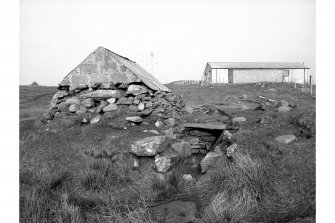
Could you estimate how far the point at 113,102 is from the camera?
26.9 ft

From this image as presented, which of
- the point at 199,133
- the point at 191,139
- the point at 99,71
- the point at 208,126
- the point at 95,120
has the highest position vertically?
the point at 99,71

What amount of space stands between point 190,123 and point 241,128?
1.67m

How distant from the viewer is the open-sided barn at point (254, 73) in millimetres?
34656

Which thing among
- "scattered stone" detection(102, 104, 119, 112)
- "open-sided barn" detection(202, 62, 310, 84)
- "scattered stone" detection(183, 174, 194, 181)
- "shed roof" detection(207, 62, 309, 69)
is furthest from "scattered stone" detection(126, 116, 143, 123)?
"shed roof" detection(207, 62, 309, 69)

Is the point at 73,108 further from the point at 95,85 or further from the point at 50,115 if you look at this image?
the point at 95,85

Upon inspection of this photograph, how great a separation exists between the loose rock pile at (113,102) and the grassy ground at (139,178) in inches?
35.1

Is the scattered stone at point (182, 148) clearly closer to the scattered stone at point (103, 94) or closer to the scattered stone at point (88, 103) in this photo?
the scattered stone at point (103, 94)

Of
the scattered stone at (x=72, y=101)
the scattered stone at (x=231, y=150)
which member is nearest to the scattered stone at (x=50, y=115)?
the scattered stone at (x=72, y=101)

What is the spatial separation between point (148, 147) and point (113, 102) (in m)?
2.99

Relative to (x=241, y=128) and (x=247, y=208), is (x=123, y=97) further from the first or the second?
(x=247, y=208)

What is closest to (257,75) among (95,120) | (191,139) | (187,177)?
(191,139)

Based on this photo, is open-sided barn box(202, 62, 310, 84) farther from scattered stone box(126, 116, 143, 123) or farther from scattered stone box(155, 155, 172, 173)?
scattered stone box(155, 155, 172, 173)
